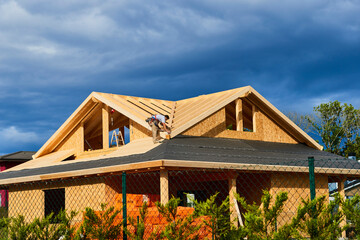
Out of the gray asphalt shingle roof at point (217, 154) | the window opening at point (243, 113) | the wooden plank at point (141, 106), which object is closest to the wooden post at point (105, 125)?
the wooden plank at point (141, 106)

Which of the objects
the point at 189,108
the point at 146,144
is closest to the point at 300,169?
the point at 146,144

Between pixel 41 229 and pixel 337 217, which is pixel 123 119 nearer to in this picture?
pixel 41 229

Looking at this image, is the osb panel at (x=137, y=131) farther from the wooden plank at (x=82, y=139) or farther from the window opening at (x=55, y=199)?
the window opening at (x=55, y=199)

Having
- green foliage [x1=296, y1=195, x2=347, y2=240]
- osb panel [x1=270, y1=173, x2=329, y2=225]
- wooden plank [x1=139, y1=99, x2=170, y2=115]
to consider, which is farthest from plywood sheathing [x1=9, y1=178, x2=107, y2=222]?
green foliage [x1=296, y1=195, x2=347, y2=240]

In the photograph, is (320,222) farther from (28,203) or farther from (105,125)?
(28,203)

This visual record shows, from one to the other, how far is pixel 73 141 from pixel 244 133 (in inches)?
333

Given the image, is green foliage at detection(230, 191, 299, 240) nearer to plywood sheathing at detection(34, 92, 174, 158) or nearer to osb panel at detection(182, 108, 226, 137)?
plywood sheathing at detection(34, 92, 174, 158)

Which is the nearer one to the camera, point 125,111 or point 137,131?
point 125,111

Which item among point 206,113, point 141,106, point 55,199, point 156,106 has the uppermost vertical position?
point 156,106

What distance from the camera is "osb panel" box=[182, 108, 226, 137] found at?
18.8m

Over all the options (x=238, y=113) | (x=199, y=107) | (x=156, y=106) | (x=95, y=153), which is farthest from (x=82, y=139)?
(x=238, y=113)

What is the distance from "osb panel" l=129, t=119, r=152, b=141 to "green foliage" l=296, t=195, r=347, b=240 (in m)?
12.4

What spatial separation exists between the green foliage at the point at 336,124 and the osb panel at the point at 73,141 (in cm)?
3123

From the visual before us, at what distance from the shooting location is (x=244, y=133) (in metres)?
20.5
